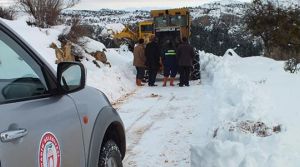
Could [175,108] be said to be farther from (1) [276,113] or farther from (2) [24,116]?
(2) [24,116]

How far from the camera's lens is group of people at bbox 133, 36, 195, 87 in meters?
16.2

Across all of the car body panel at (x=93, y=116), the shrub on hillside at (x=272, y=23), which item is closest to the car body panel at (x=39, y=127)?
the car body panel at (x=93, y=116)

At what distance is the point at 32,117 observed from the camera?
287cm

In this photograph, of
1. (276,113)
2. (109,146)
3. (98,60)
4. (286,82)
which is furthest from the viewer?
(98,60)

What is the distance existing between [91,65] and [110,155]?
14.1 meters

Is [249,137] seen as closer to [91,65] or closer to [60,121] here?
[60,121]

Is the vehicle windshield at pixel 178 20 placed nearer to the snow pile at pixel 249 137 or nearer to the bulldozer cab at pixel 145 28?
the bulldozer cab at pixel 145 28

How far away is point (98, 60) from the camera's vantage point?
19.8 meters

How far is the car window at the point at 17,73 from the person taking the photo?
304cm

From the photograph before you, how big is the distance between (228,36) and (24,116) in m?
68.1

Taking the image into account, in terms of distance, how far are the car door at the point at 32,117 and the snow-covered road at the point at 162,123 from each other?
10.1 feet

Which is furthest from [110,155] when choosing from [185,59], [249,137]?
[185,59]

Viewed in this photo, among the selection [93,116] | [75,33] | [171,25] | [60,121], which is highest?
[60,121]

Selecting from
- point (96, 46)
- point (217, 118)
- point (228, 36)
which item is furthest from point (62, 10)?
point (228, 36)
